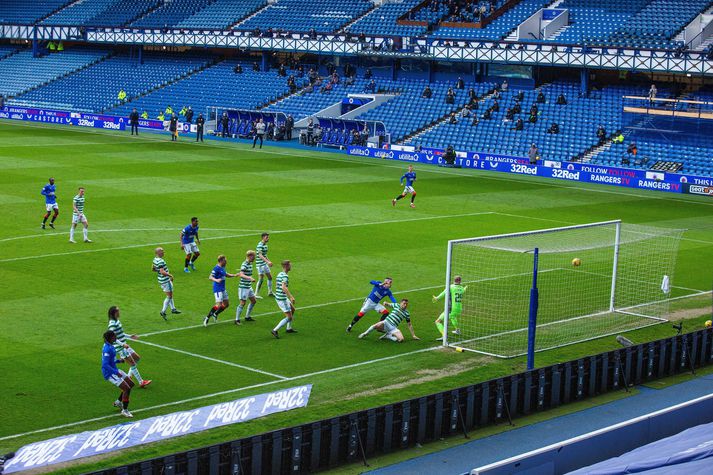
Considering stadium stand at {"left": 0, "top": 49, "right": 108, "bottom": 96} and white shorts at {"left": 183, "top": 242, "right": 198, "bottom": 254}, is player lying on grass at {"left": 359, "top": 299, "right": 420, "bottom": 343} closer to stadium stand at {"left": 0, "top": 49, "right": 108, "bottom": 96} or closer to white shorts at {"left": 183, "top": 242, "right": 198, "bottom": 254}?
white shorts at {"left": 183, "top": 242, "right": 198, "bottom": 254}

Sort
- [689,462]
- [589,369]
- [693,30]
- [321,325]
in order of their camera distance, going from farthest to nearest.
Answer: [693,30] < [321,325] < [589,369] < [689,462]

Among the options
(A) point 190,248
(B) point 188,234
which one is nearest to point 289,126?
(A) point 190,248

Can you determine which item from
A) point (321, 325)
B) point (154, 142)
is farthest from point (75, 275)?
point (154, 142)

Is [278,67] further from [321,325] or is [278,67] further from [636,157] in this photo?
[321,325]

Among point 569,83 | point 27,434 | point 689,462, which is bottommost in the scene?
point 27,434

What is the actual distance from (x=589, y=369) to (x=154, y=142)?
5021cm

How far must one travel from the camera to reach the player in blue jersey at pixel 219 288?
83.7 feet

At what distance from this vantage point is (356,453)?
18.5 metres

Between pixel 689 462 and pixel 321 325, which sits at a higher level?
pixel 689 462

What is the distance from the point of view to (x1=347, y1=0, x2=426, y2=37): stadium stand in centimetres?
7812

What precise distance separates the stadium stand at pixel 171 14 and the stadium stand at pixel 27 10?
11.3 m

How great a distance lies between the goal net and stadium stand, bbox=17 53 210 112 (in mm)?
56736

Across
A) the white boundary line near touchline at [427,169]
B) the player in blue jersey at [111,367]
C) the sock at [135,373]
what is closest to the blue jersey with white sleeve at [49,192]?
the sock at [135,373]

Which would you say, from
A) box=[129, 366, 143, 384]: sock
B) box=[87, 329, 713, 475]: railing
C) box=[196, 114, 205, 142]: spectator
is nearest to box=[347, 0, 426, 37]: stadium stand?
box=[196, 114, 205, 142]: spectator
